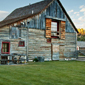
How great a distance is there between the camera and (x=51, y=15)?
27.3m

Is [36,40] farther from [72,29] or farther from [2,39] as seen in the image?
[72,29]

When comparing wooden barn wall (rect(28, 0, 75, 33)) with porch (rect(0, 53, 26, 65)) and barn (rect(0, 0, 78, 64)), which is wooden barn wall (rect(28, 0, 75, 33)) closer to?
barn (rect(0, 0, 78, 64))

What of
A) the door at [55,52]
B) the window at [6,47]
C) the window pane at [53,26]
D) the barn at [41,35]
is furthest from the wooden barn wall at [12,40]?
the window pane at [53,26]

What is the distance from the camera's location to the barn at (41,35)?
23014mm

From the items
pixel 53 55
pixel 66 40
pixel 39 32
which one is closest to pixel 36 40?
pixel 39 32

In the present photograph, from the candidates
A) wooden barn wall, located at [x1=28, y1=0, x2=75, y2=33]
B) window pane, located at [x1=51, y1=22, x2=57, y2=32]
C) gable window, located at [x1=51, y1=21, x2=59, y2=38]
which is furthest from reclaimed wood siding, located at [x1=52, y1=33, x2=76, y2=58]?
window pane, located at [x1=51, y1=22, x2=57, y2=32]

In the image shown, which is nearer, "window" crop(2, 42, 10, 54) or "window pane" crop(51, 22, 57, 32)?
"window" crop(2, 42, 10, 54)

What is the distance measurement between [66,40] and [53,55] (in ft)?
12.0

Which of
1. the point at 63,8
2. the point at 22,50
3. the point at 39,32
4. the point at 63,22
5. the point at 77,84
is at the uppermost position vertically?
the point at 63,8

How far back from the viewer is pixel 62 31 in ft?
94.9

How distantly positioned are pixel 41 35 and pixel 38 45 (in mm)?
1468

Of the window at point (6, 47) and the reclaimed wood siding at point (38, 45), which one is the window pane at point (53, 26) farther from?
the window at point (6, 47)

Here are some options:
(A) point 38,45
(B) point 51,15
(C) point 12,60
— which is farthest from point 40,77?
(B) point 51,15

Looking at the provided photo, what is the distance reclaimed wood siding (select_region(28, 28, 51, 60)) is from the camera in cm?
2502
